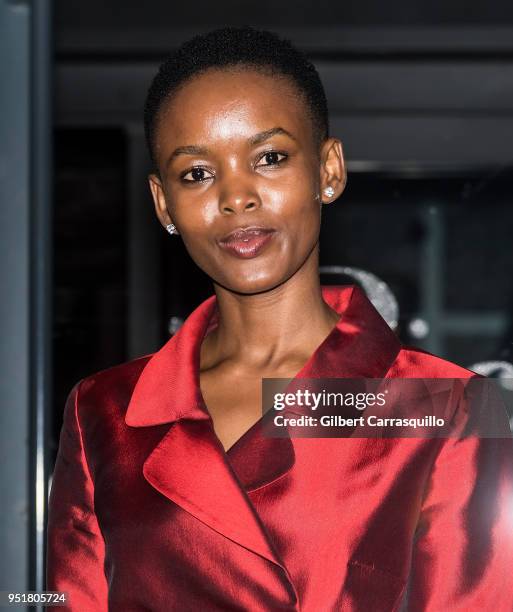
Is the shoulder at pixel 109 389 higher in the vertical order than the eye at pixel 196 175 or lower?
lower

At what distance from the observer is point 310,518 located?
0.71m

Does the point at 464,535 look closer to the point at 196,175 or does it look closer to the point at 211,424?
the point at 211,424

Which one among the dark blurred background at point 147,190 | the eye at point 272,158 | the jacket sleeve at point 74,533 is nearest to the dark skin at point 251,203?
the eye at point 272,158

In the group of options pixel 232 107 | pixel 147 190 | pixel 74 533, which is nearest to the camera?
pixel 232 107

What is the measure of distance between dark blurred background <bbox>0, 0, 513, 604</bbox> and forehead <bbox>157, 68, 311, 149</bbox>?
0.48 meters

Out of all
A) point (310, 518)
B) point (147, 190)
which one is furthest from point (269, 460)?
point (147, 190)

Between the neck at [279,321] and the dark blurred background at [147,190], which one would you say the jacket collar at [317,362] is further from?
the dark blurred background at [147,190]

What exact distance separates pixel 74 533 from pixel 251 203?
1.23ft

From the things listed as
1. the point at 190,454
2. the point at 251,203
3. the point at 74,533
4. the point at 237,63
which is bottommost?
the point at 74,533

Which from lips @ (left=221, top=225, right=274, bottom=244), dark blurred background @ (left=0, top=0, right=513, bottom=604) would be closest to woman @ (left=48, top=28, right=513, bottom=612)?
lips @ (left=221, top=225, right=274, bottom=244)

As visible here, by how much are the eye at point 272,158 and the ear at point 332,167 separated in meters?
0.06

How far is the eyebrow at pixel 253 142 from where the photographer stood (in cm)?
70

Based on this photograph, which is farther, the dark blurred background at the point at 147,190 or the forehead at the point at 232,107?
the dark blurred background at the point at 147,190

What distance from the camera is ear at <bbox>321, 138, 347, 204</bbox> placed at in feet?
2.51
